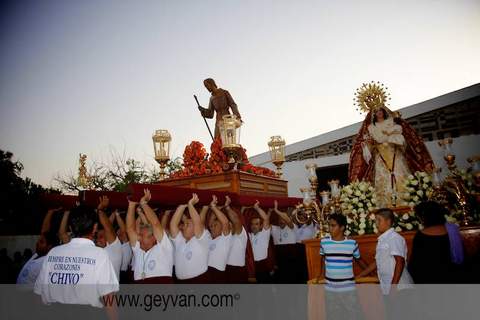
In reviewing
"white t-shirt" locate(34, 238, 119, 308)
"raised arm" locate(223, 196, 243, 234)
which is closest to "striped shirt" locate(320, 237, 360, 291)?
"raised arm" locate(223, 196, 243, 234)

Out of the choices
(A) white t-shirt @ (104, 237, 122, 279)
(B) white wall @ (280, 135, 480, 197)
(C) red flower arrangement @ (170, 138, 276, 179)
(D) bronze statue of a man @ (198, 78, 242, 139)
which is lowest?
(A) white t-shirt @ (104, 237, 122, 279)

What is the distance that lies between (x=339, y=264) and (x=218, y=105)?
17.6 feet

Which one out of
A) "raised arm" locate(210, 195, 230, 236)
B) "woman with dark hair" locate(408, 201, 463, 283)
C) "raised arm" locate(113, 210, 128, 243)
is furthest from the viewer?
"raised arm" locate(210, 195, 230, 236)

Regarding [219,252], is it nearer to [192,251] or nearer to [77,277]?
[192,251]

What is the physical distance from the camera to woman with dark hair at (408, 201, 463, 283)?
346 cm

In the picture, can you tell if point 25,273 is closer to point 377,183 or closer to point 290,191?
point 377,183

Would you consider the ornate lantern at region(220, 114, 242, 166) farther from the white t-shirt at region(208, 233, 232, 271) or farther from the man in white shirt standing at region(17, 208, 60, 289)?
the man in white shirt standing at region(17, 208, 60, 289)

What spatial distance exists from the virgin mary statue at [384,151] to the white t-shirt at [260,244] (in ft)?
7.83

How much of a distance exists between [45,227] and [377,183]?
6.26m

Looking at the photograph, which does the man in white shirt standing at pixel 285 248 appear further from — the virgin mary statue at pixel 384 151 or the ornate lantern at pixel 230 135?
the ornate lantern at pixel 230 135

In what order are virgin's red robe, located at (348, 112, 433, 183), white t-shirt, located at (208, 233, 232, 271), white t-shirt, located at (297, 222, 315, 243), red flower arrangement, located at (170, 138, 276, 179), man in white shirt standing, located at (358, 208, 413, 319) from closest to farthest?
man in white shirt standing, located at (358, 208, 413, 319)
white t-shirt, located at (208, 233, 232, 271)
red flower arrangement, located at (170, 138, 276, 179)
virgin's red robe, located at (348, 112, 433, 183)
white t-shirt, located at (297, 222, 315, 243)

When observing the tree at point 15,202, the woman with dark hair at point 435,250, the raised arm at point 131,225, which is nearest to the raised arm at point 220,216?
the raised arm at point 131,225

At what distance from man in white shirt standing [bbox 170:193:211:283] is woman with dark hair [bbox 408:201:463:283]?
261 cm

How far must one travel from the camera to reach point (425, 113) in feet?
40.0
